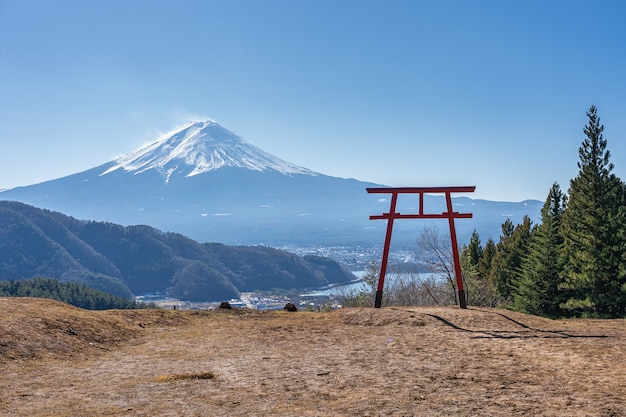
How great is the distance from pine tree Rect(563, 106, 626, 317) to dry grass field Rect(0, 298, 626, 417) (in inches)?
579

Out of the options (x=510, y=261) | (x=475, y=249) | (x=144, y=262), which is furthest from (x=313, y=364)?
(x=144, y=262)

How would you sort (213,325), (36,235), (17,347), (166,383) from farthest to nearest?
1. (36,235)
2. (213,325)
3. (17,347)
4. (166,383)

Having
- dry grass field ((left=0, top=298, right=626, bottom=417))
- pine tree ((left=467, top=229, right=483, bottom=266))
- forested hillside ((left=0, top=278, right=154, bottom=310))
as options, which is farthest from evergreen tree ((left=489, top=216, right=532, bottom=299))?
forested hillside ((left=0, top=278, right=154, bottom=310))

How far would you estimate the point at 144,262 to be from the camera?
609 ft

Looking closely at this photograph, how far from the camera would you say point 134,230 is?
200 metres

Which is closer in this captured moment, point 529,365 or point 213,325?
point 529,365

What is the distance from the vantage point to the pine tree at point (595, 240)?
2538 cm

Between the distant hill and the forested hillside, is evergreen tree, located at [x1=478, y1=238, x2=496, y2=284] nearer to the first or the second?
the forested hillside

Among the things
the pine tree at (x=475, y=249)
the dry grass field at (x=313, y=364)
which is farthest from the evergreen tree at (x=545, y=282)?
the pine tree at (x=475, y=249)

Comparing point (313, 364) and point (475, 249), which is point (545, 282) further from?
point (475, 249)

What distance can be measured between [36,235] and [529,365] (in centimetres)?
20461

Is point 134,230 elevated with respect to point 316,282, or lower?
elevated

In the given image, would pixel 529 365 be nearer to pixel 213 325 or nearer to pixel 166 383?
pixel 166 383

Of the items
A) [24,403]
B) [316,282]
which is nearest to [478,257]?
[24,403]
